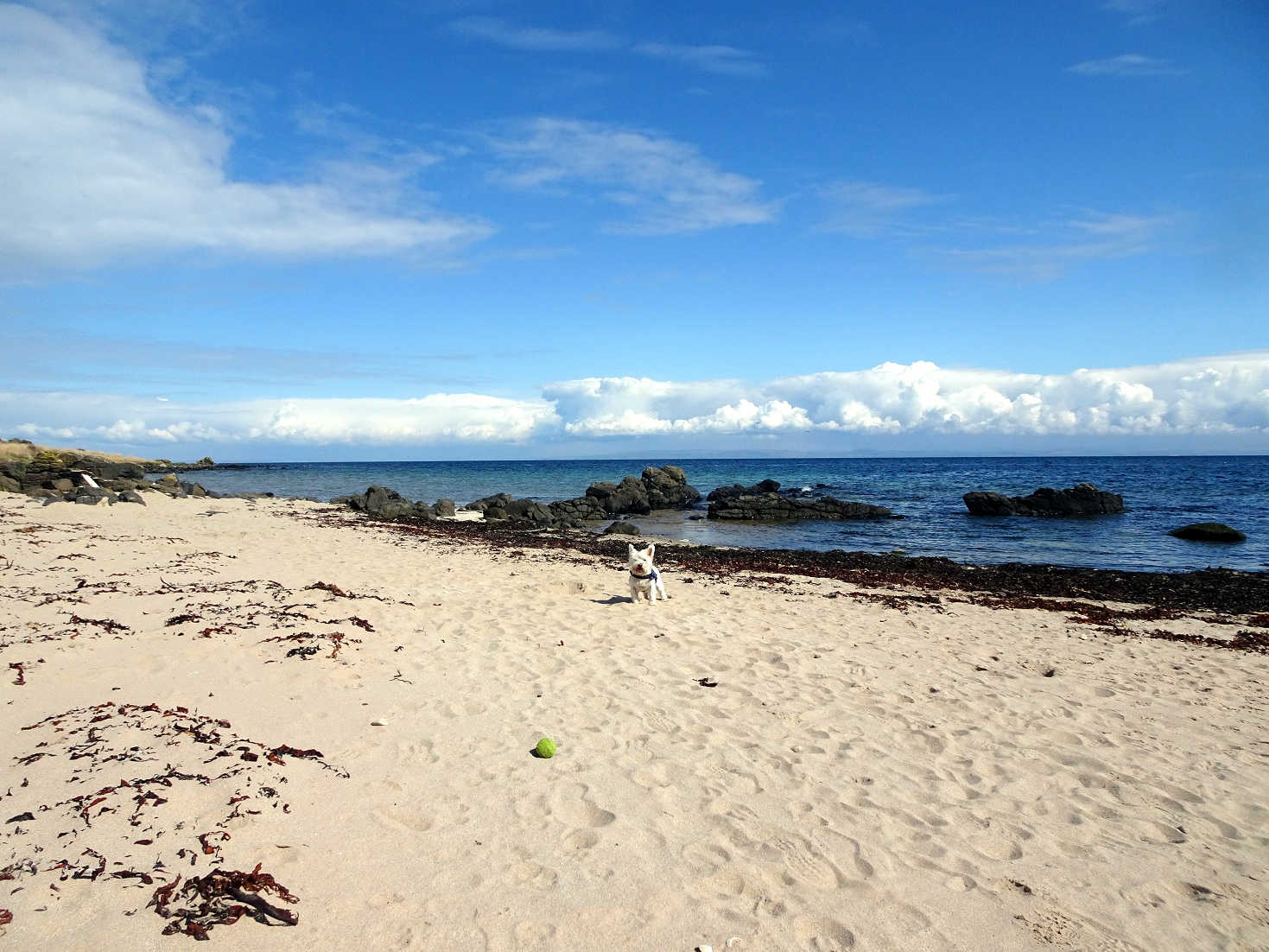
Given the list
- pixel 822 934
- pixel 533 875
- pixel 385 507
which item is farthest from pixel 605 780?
pixel 385 507

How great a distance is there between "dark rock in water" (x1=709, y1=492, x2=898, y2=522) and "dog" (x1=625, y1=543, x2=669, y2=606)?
888 inches

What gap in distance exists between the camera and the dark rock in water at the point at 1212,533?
23594 mm

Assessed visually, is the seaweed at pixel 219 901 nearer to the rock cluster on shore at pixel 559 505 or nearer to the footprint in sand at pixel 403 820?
the footprint in sand at pixel 403 820

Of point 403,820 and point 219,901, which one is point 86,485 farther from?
point 219,901

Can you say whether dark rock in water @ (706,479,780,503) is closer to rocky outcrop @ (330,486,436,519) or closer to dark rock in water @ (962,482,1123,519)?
dark rock in water @ (962,482,1123,519)

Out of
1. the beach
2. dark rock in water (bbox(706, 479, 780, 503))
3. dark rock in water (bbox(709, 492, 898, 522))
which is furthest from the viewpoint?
dark rock in water (bbox(706, 479, 780, 503))

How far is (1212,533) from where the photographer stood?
78.5 ft

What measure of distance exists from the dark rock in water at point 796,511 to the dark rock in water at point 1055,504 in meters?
4.52

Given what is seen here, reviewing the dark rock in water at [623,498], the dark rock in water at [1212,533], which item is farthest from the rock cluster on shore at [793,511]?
the dark rock in water at [1212,533]

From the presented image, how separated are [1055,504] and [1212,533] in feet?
30.9

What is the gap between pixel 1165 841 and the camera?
187 inches

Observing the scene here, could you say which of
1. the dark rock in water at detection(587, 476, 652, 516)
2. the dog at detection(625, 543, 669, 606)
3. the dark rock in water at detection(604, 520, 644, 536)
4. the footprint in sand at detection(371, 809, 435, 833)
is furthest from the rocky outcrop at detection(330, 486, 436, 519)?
the footprint in sand at detection(371, 809, 435, 833)

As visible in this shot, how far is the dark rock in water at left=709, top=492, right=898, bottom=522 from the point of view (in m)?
34.1

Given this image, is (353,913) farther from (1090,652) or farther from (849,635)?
(1090,652)
